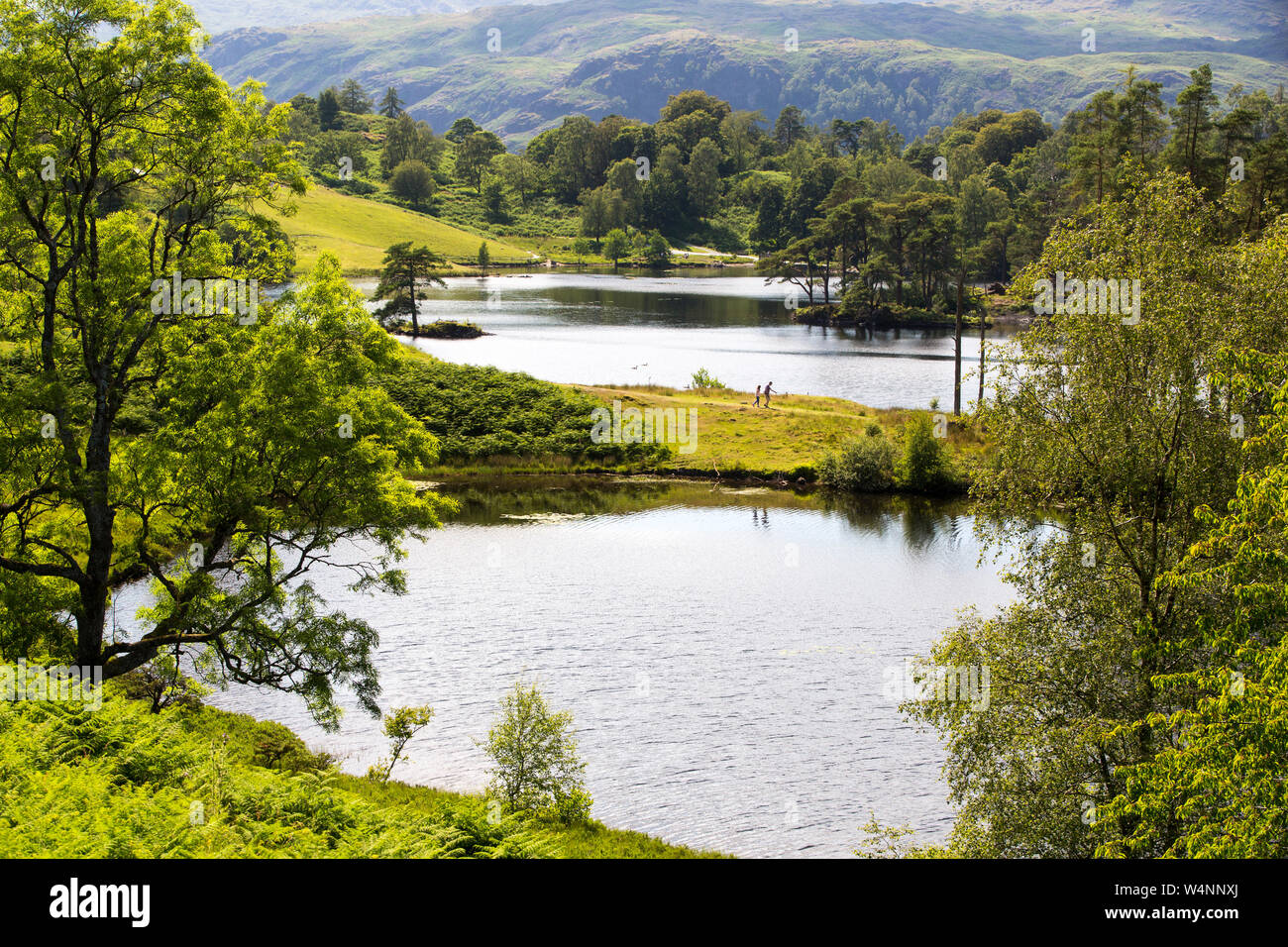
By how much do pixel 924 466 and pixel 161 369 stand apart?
155ft

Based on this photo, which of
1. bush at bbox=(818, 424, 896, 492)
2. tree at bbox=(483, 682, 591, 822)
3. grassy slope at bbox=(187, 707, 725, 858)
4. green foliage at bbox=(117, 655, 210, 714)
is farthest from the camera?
bush at bbox=(818, 424, 896, 492)

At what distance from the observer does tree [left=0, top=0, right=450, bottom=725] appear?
2464 centimetres

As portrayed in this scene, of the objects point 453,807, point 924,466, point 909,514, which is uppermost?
point 924,466

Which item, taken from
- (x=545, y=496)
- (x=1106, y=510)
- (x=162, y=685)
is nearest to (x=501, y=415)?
(x=545, y=496)

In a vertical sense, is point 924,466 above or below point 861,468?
above

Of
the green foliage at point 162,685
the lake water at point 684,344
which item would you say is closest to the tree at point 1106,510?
the green foliage at point 162,685

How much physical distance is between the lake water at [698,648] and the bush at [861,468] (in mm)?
2342

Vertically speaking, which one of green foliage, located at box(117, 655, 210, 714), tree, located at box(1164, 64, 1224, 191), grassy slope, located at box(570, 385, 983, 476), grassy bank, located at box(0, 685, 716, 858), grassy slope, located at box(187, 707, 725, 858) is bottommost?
grassy slope, located at box(187, 707, 725, 858)

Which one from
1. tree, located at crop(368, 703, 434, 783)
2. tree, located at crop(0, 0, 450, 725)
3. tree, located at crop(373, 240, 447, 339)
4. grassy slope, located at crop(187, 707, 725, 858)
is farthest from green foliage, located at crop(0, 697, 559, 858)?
tree, located at crop(373, 240, 447, 339)

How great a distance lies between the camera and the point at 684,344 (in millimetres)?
120625

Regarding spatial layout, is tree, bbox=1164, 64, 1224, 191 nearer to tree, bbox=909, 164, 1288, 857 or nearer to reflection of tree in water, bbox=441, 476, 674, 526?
reflection of tree in water, bbox=441, 476, 674, 526

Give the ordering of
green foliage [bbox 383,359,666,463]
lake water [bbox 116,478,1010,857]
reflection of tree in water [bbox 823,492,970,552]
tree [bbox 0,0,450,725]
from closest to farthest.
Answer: tree [bbox 0,0,450,725]
lake water [bbox 116,478,1010,857]
reflection of tree in water [bbox 823,492,970,552]
green foliage [bbox 383,359,666,463]

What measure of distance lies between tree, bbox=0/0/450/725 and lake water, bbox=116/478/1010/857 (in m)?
8.25

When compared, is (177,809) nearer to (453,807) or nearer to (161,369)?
(453,807)
